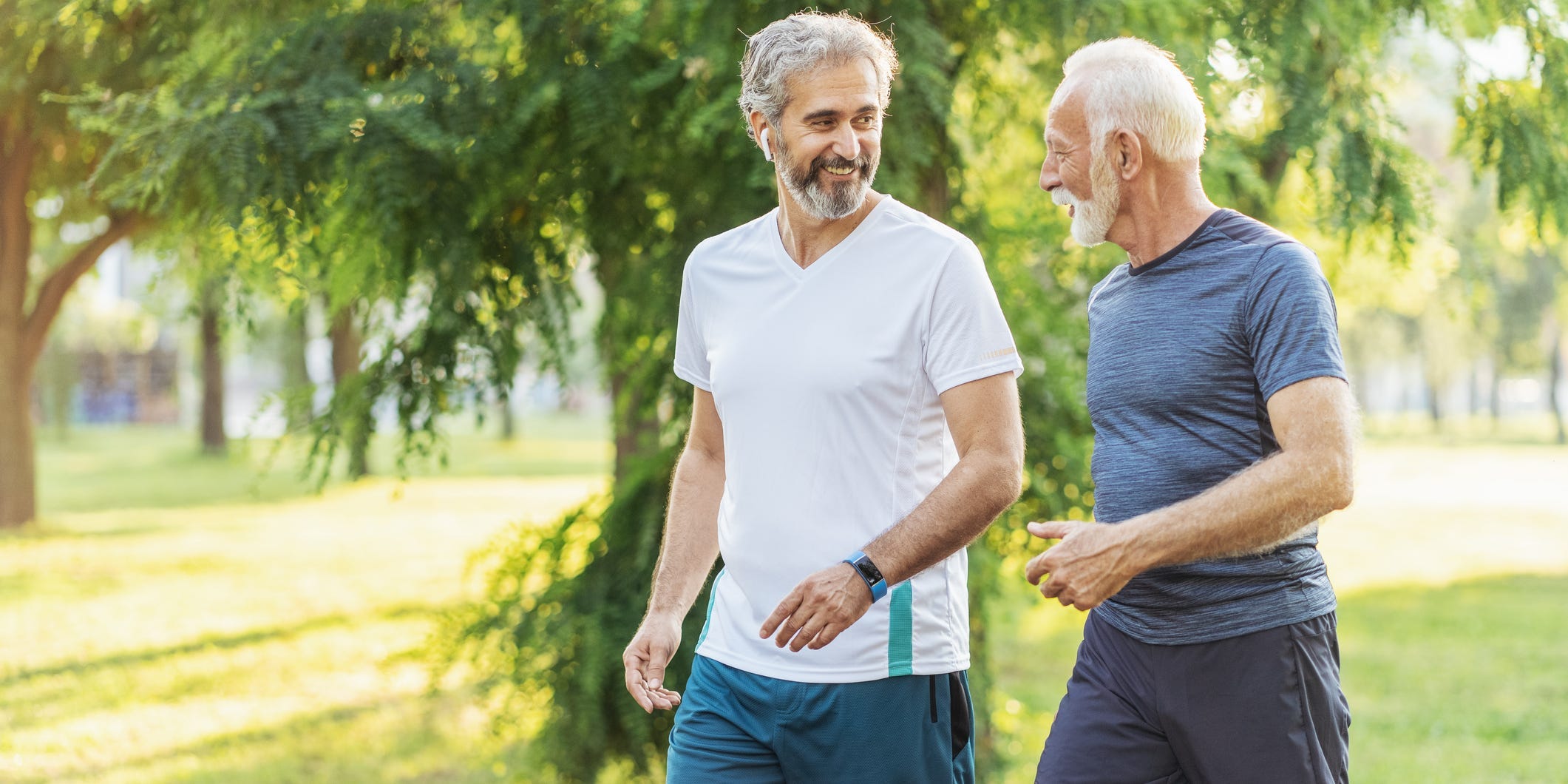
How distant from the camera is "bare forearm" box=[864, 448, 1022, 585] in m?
2.47

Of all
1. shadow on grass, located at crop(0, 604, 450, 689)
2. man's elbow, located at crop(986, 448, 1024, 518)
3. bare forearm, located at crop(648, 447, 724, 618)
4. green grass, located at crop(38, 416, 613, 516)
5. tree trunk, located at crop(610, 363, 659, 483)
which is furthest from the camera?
green grass, located at crop(38, 416, 613, 516)

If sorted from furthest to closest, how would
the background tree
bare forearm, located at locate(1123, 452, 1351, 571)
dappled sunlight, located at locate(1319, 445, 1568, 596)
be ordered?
dappled sunlight, located at locate(1319, 445, 1568, 596)
the background tree
bare forearm, located at locate(1123, 452, 1351, 571)

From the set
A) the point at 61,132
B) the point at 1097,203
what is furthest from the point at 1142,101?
the point at 61,132

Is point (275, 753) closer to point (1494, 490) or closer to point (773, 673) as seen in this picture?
point (773, 673)

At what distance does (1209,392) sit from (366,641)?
34.6 feet

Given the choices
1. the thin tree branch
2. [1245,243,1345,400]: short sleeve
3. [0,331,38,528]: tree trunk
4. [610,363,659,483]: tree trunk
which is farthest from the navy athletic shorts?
[0,331,38,528]: tree trunk

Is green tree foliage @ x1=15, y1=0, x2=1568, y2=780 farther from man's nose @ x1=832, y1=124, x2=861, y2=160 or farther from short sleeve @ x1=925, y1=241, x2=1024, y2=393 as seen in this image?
short sleeve @ x1=925, y1=241, x2=1024, y2=393

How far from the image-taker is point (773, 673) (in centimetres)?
269

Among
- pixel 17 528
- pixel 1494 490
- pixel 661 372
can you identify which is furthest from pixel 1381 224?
pixel 1494 490

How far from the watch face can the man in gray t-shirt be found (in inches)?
11.5

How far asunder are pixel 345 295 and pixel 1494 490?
28.2 metres

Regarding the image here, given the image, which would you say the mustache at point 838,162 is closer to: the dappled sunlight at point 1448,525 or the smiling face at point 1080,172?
the smiling face at point 1080,172

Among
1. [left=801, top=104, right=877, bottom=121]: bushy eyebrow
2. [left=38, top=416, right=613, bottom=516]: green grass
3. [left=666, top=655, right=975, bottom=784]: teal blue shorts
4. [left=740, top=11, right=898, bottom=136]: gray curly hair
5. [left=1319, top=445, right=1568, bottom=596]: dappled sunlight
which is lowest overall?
[left=1319, top=445, right=1568, bottom=596]: dappled sunlight

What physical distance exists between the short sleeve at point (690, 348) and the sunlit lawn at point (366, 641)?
3032 mm
